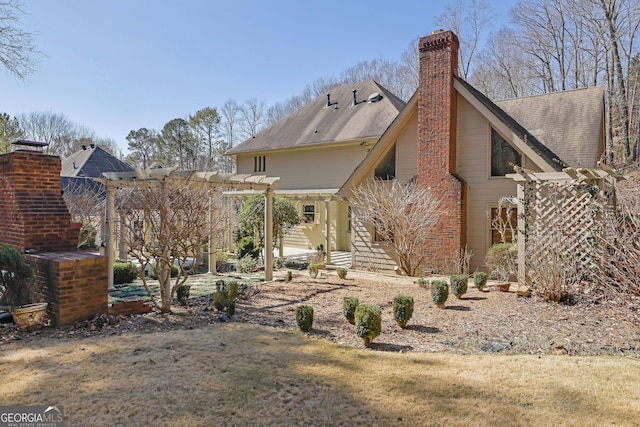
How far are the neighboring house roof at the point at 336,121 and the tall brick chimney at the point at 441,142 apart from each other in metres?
5.49

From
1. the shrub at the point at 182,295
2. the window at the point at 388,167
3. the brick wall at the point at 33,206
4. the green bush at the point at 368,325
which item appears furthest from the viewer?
the window at the point at 388,167

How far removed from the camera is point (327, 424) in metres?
3.09

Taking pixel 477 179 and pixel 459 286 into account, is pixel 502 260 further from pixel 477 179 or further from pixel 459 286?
pixel 459 286

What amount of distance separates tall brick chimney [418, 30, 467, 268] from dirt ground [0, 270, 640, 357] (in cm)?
268

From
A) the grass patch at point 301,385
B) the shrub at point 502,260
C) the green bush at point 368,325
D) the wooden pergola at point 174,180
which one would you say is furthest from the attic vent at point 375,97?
the grass patch at point 301,385

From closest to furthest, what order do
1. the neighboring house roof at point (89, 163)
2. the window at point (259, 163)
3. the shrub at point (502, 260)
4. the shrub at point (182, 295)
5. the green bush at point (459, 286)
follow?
1. the shrub at point (182, 295)
2. the green bush at point (459, 286)
3. the shrub at point (502, 260)
4. the window at point (259, 163)
5. the neighboring house roof at point (89, 163)

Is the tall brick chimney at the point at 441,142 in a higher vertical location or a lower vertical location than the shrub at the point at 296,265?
higher

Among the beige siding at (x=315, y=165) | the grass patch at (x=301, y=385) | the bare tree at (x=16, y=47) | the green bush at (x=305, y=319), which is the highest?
the bare tree at (x=16, y=47)

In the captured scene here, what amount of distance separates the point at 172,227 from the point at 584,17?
24.8 m

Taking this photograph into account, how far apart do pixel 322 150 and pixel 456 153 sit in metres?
8.71

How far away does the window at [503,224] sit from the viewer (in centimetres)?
1030

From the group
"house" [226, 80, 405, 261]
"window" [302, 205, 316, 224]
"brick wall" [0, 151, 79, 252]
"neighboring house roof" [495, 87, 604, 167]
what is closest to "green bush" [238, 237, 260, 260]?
"house" [226, 80, 405, 261]

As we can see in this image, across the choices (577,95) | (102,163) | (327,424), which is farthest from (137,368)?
(102,163)

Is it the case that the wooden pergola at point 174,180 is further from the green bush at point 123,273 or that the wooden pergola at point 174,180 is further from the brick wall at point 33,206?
the brick wall at point 33,206
